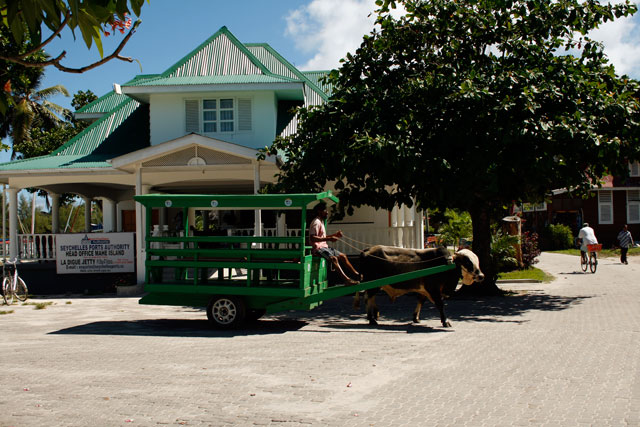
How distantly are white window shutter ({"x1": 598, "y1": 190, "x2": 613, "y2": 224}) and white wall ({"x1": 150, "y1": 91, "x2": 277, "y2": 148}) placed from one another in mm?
28271

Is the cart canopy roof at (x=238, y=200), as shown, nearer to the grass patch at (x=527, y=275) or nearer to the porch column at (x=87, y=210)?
the grass patch at (x=527, y=275)

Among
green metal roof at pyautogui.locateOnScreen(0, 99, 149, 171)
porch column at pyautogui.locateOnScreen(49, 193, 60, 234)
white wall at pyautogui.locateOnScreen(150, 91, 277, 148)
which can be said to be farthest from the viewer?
porch column at pyautogui.locateOnScreen(49, 193, 60, 234)

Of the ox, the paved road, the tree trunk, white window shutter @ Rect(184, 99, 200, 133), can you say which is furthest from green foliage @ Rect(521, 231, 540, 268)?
white window shutter @ Rect(184, 99, 200, 133)

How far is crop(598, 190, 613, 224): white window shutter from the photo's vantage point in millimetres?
39438

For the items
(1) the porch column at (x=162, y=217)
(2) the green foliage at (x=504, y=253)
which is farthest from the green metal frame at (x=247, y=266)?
(1) the porch column at (x=162, y=217)

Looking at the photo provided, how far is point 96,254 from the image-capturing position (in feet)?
59.9

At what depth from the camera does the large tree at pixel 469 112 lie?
1249 centimetres

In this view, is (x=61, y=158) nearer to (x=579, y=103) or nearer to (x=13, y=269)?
(x=13, y=269)

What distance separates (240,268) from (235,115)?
9656 mm

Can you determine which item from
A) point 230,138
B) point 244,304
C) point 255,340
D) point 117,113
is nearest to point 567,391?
point 255,340

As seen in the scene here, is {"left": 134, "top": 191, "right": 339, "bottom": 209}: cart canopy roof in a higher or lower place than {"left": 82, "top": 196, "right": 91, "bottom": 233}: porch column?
lower

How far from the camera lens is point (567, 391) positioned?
655cm

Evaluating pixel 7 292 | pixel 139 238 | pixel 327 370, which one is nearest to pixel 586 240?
pixel 139 238

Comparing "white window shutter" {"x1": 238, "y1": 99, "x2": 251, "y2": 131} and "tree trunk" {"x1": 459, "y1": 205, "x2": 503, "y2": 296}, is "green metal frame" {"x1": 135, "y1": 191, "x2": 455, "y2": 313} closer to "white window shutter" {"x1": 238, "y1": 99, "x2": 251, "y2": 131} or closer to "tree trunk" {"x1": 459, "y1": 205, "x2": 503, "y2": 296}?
"tree trunk" {"x1": 459, "y1": 205, "x2": 503, "y2": 296}
